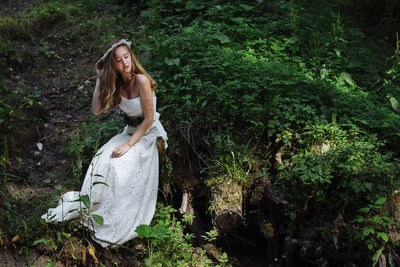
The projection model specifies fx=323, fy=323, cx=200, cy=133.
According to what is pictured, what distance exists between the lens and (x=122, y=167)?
11.1ft

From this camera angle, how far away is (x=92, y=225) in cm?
333

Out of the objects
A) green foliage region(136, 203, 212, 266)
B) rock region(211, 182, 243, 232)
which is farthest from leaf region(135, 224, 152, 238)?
rock region(211, 182, 243, 232)

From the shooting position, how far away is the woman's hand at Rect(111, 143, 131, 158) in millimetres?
3445

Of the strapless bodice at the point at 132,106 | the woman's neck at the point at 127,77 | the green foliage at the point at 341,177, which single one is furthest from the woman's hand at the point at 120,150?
the green foliage at the point at 341,177

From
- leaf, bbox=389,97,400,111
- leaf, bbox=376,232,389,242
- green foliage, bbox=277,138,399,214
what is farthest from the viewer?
leaf, bbox=389,97,400,111

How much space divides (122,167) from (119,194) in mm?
280

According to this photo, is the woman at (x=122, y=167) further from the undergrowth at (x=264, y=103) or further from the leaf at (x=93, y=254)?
the undergrowth at (x=264, y=103)

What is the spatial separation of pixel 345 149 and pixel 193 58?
2.52 meters

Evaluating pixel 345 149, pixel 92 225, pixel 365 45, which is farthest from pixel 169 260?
pixel 365 45

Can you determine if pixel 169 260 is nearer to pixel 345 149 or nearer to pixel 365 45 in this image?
pixel 345 149

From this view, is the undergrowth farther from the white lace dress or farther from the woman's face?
the woman's face

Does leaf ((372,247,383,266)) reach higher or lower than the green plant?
lower

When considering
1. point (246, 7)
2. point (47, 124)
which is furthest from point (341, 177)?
point (47, 124)

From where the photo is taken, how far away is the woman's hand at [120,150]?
3.45 m
